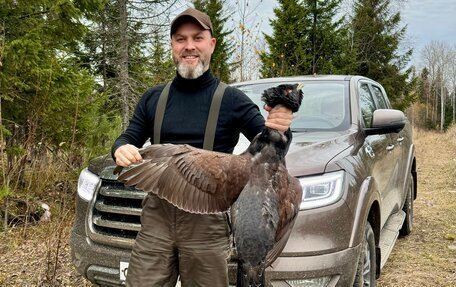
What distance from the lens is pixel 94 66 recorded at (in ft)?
53.1

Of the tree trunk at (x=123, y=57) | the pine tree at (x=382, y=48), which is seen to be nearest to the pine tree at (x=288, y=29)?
the pine tree at (x=382, y=48)

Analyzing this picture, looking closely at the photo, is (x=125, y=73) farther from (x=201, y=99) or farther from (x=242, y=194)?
(x=242, y=194)

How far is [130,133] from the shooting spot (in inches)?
106

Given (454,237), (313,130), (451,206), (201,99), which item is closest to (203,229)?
(201,99)

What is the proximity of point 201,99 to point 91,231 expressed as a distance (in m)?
1.54

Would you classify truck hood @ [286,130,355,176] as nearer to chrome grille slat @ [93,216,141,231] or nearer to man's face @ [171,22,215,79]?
man's face @ [171,22,215,79]

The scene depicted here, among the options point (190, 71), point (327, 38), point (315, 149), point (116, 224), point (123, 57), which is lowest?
point (116, 224)

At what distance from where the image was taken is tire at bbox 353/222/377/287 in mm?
3175

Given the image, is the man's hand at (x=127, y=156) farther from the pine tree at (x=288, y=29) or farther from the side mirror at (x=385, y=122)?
the pine tree at (x=288, y=29)

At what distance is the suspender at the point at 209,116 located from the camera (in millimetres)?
2471

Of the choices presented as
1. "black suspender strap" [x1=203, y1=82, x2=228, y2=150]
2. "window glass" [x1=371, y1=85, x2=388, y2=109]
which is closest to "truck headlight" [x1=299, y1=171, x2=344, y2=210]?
"black suspender strap" [x1=203, y1=82, x2=228, y2=150]

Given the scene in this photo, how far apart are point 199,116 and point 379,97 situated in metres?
4.05

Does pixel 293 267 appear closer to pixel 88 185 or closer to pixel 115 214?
pixel 115 214

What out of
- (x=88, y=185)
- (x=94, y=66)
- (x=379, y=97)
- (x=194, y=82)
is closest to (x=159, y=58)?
(x=94, y=66)
